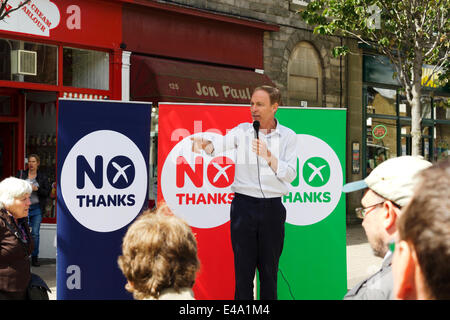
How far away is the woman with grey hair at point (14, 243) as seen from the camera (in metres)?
4.56

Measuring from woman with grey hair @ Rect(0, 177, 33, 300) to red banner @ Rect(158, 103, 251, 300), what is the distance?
53.0 inches

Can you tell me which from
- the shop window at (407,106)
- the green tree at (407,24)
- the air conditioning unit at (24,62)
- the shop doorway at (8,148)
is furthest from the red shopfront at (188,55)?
the shop window at (407,106)

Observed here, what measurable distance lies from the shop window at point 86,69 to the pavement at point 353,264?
3.29 m

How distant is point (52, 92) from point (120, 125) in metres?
5.96

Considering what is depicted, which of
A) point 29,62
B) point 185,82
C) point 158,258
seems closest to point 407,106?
point 185,82

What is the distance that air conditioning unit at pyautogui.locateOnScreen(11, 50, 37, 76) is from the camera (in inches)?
419

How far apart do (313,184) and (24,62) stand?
6.50 metres

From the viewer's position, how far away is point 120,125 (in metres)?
5.69

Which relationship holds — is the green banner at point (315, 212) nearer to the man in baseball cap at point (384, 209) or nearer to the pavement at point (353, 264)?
the pavement at point (353, 264)

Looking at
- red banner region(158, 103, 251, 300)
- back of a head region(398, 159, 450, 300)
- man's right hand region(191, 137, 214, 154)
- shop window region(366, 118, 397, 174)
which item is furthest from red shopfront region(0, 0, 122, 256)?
back of a head region(398, 159, 450, 300)

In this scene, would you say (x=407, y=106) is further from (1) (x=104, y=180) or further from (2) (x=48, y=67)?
(1) (x=104, y=180)

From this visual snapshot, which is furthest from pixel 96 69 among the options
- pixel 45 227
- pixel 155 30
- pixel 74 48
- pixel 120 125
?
pixel 120 125

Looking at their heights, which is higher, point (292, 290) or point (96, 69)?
point (96, 69)

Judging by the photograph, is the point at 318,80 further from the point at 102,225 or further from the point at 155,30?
the point at 102,225
